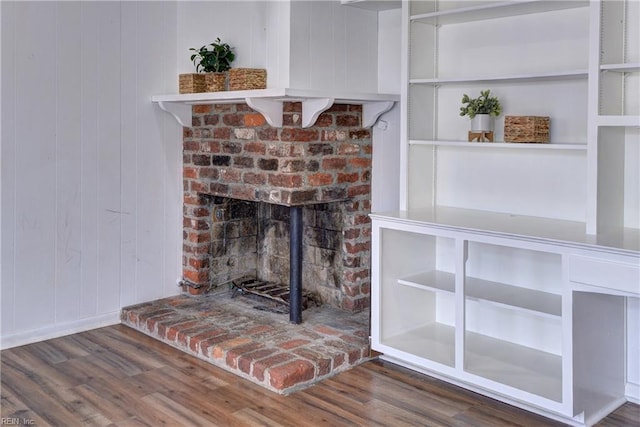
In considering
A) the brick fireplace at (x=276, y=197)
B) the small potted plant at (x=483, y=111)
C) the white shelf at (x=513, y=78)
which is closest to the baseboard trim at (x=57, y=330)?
the brick fireplace at (x=276, y=197)

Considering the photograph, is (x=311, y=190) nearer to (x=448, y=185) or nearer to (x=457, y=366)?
(x=448, y=185)

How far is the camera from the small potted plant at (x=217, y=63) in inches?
150

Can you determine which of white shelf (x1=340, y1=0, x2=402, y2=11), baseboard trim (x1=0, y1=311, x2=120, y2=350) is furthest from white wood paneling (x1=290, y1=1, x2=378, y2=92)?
baseboard trim (x1=0, y1=311, x2=120, y2=350)

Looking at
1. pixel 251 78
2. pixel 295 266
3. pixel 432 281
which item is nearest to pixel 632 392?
pixel 432 281

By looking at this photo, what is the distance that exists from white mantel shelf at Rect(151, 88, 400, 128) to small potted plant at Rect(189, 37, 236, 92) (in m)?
0.11

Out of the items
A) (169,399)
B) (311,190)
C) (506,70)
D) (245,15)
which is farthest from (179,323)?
(506,70)

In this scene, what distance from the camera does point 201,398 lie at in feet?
9.57

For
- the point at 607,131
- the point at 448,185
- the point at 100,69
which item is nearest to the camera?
the point at 607,131

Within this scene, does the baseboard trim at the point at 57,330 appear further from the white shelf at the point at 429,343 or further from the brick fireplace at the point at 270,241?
the white shelf at the point at 429,343

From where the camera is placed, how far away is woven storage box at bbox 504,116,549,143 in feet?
9.57

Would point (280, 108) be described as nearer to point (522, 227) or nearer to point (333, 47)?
point (333, 47)

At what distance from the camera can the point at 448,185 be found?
138 inches

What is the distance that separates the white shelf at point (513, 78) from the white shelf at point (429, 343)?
4.28ft

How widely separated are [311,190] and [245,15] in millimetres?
1077
